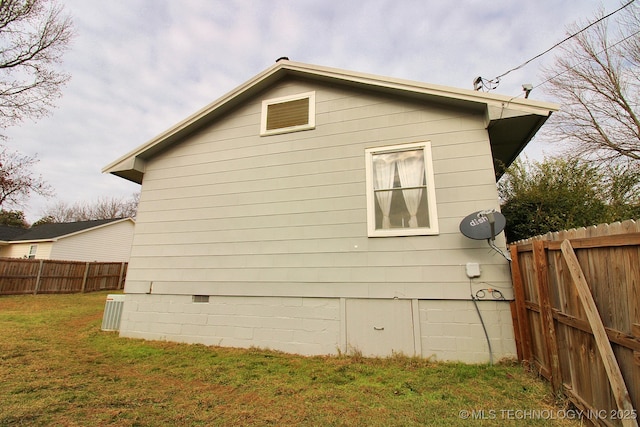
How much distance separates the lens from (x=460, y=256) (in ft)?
14.2

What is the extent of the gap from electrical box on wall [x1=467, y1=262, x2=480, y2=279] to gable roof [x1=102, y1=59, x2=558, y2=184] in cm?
221

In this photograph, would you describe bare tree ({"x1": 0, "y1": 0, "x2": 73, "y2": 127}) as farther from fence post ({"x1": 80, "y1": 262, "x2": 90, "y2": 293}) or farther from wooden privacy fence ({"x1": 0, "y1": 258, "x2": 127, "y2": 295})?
fence post ({"x1": 80, "y1": 262, "x2": 90, "y2": 293})

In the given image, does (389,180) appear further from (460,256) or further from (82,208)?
(82,208)

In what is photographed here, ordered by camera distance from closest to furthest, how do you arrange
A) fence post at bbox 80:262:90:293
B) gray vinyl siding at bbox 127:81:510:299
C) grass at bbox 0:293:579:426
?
grass at bbox 0:293:579:426, gray vinyl siding at bbox 127:81:510:299, fence post at bbox 80:262:90:293

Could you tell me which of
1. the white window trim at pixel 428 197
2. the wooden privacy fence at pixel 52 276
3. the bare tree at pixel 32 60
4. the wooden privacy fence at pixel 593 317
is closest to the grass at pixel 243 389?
the wooden privacy fence at pixel 593 317

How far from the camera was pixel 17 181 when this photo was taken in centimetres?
1623

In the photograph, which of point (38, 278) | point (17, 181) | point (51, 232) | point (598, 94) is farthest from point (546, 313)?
point (51, 232)

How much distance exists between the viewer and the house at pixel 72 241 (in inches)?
711

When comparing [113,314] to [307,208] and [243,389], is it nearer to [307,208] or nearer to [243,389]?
[243,389]

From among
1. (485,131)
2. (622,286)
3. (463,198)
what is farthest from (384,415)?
(485,131)

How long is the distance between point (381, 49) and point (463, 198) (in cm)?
488

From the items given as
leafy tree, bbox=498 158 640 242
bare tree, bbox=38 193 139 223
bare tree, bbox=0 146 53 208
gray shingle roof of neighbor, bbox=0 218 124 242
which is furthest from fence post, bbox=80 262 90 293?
bare tree, bbox=38 193 139 223

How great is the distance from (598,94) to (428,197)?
13.2 meters

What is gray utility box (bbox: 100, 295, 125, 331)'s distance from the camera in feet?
20.5
